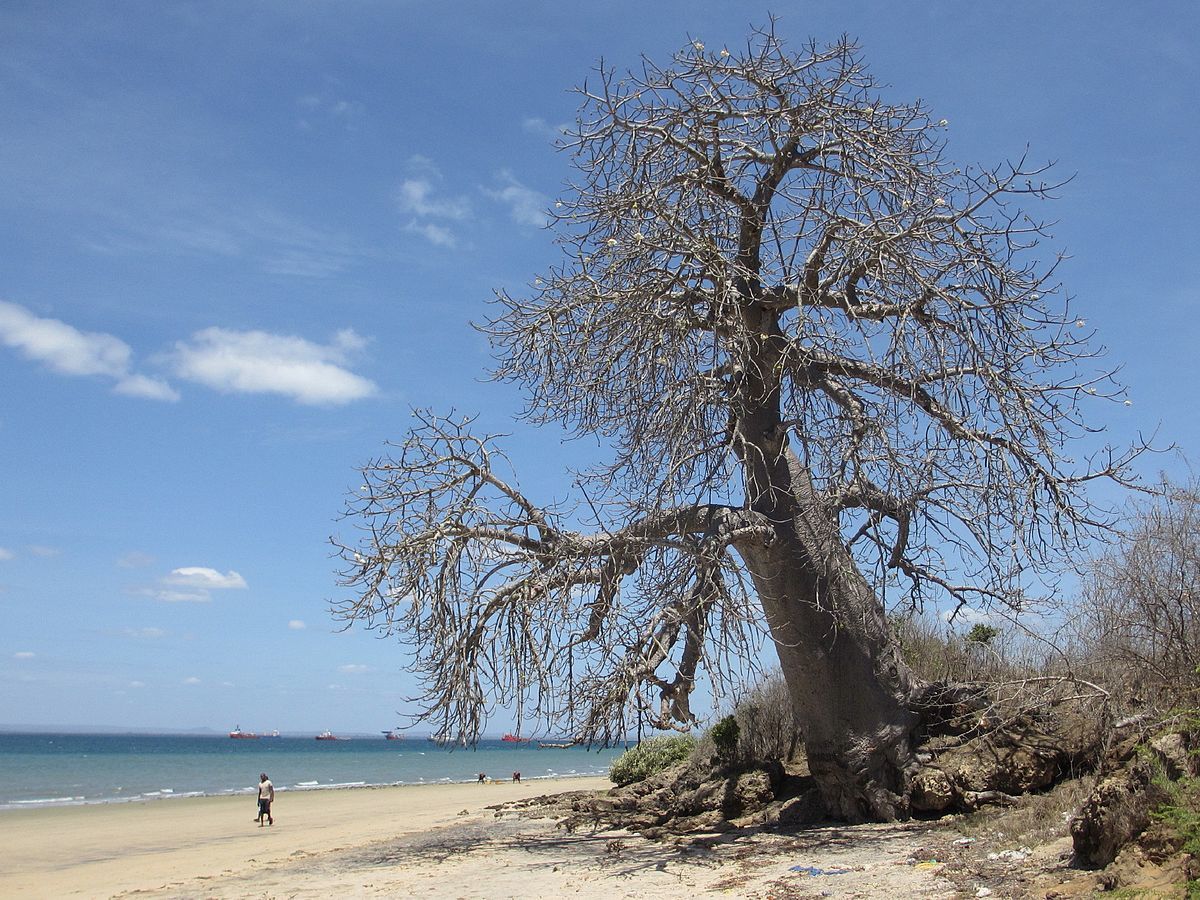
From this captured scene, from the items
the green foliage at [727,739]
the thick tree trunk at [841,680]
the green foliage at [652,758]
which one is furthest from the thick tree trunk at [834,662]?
the green foliage at [652,758]

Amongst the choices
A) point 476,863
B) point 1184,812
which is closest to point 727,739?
point 476,863

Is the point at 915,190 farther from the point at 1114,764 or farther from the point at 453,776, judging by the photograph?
the point at 453,776

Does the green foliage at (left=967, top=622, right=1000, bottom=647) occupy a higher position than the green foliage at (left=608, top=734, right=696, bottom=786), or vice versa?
the green foliage at (left=967, top=622, right=1000, bottom=647)

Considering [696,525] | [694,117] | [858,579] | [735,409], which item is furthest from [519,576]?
[694,117]

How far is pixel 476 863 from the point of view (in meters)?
10.6

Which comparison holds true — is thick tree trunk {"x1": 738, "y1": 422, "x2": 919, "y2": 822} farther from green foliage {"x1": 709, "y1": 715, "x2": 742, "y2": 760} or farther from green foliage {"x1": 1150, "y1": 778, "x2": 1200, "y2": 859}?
green foliage {"x1": 1150, "y1": 778, "x2": 1200, "y2": 859}

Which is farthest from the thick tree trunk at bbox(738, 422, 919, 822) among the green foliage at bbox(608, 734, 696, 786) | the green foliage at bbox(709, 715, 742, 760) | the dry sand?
the green foliage at bbox(608, 734, 696, 786)

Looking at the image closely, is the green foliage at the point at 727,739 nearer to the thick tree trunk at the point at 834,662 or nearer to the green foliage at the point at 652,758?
the thick tree trunk at the point at 834,662

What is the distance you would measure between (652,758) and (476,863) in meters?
7.76

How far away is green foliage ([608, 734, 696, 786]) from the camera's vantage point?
58.2 feet

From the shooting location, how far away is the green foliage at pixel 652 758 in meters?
17.8

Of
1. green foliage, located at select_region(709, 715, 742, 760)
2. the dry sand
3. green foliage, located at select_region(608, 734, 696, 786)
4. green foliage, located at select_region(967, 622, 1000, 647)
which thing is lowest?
the dry sand

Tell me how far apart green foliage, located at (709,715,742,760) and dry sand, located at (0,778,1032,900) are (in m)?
2.26

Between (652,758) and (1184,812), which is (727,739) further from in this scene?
(1184,812)
